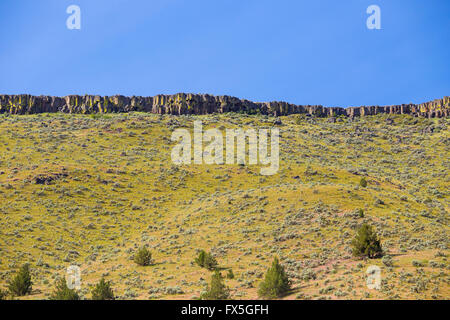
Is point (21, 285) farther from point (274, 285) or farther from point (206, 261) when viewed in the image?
point (274, 285)

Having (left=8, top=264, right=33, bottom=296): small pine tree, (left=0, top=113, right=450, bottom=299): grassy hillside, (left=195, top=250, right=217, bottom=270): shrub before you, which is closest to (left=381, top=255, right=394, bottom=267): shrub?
(left=0, top=113, right=450, bottom=299): grassy hillside

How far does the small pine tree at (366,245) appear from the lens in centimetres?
2986

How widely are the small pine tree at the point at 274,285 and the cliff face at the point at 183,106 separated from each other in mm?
103335

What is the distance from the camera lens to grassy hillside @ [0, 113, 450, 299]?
28.9 meters

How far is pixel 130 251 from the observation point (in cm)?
4081

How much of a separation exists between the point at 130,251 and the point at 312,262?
18586mm

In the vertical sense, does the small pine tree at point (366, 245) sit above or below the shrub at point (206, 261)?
above

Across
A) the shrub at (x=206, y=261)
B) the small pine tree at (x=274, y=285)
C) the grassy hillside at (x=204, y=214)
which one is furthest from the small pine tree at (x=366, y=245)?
the shrub at (x=206, y=261)

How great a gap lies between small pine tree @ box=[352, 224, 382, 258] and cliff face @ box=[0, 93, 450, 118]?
326 ft

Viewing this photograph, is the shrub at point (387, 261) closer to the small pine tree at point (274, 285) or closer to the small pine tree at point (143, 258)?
the small pine tree at point (274, 285)

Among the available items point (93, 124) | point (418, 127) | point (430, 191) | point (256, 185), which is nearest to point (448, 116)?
point (418, 127)

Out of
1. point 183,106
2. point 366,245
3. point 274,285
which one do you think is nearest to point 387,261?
point 366,245

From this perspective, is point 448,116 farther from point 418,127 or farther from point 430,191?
point 430,191

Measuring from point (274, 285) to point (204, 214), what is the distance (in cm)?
2530
